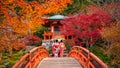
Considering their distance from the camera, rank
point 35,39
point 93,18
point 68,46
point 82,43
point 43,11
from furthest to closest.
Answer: point 35,39
point 68,46
point 82,43
point 93,18
point 43,11

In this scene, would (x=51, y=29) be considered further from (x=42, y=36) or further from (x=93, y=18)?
(x=93, y=18)

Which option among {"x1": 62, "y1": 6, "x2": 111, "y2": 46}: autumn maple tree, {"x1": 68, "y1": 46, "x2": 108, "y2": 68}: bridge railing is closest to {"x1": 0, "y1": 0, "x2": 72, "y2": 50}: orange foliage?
{"x1": 68, "y1": 46, "x2": 108, "y2": 68}: bridge railing

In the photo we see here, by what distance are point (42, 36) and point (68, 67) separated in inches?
1456

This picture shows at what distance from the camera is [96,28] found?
35.7 meters

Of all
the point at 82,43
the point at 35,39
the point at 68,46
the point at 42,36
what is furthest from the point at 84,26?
the point at 42,36

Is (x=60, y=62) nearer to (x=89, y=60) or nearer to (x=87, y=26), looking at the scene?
(x=89, y=60)

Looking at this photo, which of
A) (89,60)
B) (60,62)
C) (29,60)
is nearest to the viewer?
(29,60)

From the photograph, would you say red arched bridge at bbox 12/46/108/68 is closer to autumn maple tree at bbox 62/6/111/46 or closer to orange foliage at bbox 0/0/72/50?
orange foliage at bbox 0/0/72/50

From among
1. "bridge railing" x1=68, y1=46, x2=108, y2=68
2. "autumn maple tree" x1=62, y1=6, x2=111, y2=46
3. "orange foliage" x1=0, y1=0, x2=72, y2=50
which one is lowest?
"autumn maple tree" x1=62, y1=6, x2=111, y2=46

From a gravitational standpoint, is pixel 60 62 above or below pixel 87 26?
above

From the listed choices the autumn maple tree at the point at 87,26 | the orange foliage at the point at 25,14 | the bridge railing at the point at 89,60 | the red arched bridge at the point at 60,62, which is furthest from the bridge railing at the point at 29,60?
the autumn maple tree at the point at 87,26

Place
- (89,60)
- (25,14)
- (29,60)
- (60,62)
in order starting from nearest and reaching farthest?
1. (29,60)
2. (89,60)
3. (25,14)
4. (60,62)

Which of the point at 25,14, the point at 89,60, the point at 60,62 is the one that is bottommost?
the point at 60,62

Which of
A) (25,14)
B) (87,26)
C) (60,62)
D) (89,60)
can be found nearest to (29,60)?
(89,60)
